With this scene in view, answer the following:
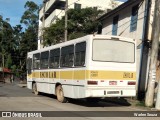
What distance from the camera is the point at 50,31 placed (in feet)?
125

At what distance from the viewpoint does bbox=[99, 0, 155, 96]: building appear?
23.3m

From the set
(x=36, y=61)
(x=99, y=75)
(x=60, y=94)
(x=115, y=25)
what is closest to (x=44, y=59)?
(x=36, y=61)

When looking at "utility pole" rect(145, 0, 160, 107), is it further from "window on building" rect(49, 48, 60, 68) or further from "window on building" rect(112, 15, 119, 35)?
"window on building" rect(112, 15, 119, 35)

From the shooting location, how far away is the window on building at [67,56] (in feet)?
58.6

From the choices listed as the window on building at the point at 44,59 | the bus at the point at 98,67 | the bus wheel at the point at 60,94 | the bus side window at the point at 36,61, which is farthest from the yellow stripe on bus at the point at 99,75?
the bus side window at the point at 36,61

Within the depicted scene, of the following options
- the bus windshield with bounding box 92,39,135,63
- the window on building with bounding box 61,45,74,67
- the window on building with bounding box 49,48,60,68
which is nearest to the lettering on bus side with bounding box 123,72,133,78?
the bus windshield with bounding box 92,39,135,63

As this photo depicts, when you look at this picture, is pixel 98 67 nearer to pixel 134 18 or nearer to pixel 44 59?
pixel 44 59

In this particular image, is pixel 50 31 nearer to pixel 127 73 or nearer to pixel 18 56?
pixel 127 73

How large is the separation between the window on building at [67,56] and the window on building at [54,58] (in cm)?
78

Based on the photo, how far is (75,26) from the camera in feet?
125

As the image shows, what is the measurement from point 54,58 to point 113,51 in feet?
15.4

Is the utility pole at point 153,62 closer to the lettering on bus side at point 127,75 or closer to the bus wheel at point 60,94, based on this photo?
the lettering on bus side at point 127,75

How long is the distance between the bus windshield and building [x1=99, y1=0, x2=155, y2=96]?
6400mm

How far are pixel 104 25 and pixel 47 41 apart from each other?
8181 mm
